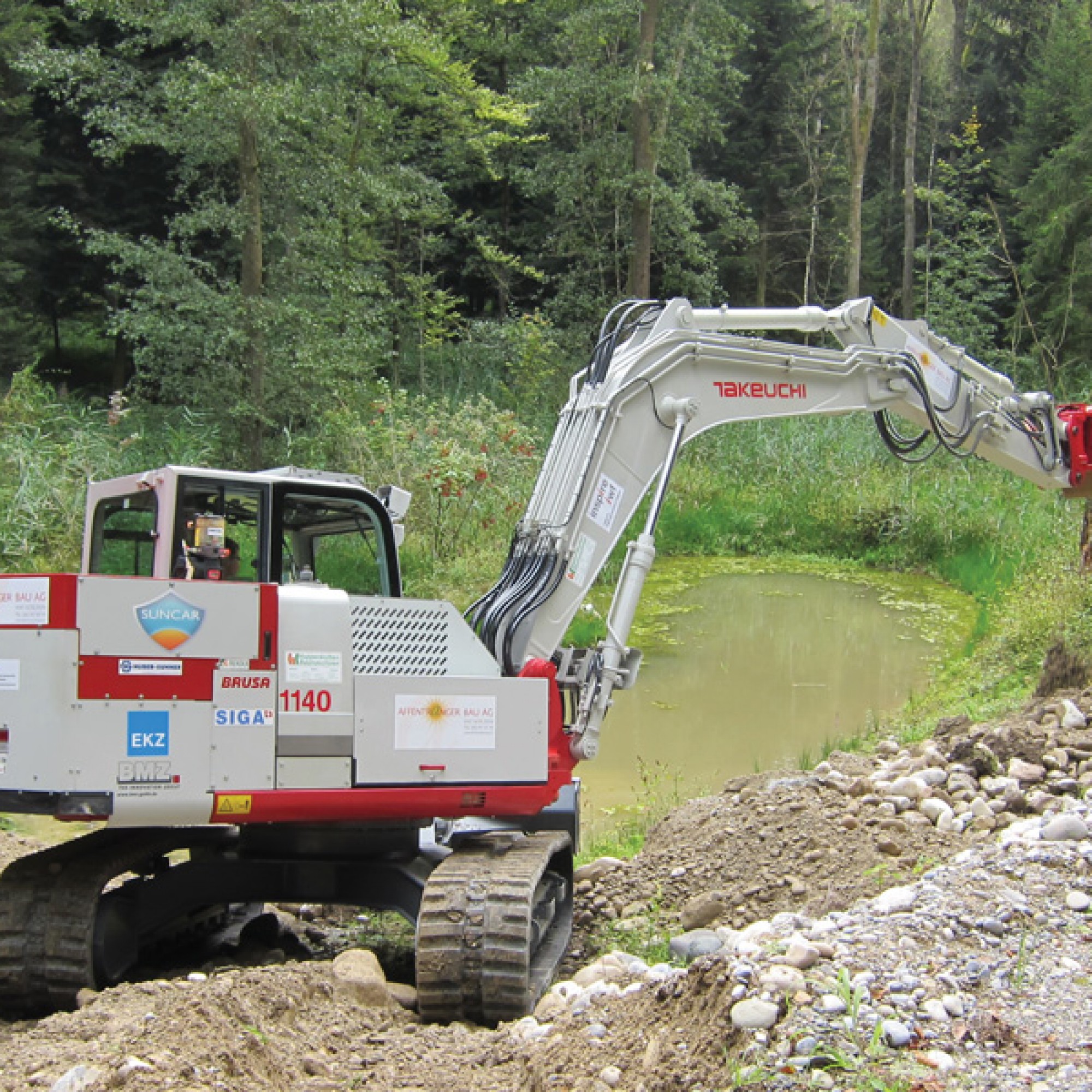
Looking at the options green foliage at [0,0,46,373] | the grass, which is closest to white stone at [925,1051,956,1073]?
the grass

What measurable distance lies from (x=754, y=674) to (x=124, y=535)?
24.7 ft

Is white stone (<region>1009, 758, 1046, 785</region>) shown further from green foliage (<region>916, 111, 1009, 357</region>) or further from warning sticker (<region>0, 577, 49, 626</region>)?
green foliage (<region>916, 111, 1009, 357</region>)

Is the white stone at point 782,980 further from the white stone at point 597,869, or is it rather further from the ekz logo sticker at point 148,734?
the white stone at point 597,869

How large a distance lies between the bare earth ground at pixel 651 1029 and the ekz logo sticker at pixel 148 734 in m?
0.84

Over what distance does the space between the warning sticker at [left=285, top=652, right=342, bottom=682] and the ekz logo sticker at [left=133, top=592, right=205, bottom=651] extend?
0.40 meters

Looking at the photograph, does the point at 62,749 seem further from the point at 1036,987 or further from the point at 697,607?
the point at 697,607

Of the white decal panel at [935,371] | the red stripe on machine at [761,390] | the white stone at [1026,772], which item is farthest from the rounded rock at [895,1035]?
the white decal panel at [935,371]

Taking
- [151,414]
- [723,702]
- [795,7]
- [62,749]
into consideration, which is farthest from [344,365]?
[795,7]

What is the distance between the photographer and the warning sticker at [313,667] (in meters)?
5.30

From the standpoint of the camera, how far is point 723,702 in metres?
11.6

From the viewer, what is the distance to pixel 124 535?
607cm

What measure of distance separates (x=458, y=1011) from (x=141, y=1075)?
5.12 feet

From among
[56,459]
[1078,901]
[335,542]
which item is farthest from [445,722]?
[56,459]

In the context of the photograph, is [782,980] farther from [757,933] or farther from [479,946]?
[479,946]
